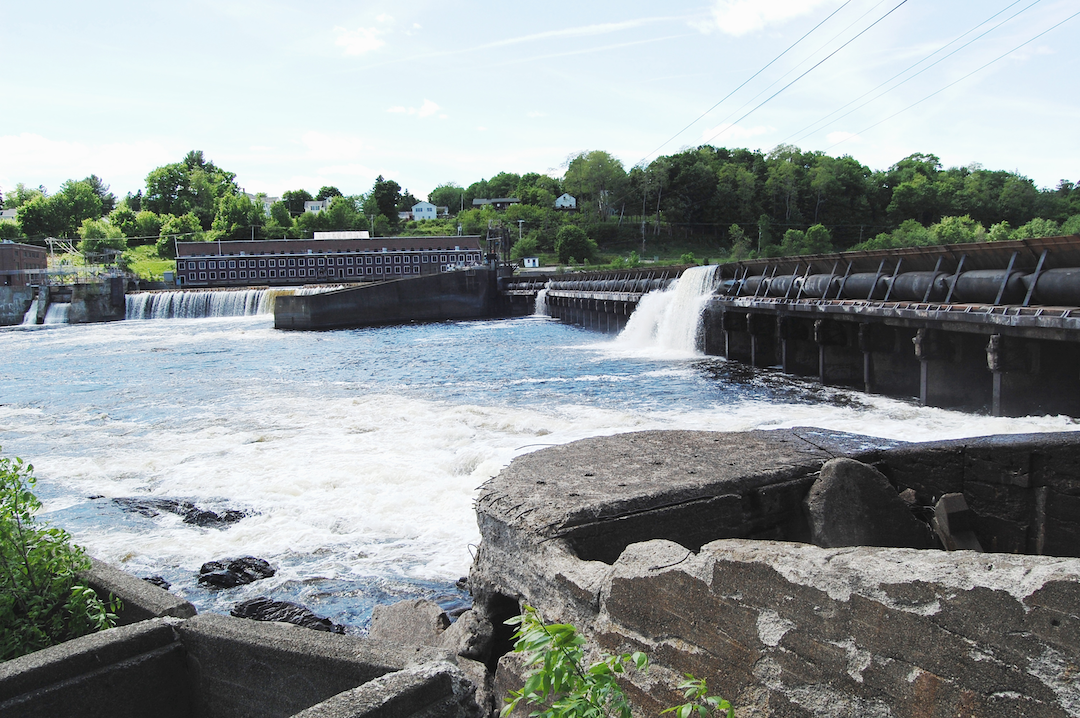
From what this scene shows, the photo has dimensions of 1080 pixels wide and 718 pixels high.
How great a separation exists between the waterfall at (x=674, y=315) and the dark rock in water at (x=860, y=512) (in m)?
23.8

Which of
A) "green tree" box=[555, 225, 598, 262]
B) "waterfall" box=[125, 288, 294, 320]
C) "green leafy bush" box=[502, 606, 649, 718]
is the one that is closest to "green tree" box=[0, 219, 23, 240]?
"waterfall" box=[125, 288, 294, 320]

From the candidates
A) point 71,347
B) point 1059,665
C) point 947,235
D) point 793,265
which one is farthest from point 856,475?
point 947,235

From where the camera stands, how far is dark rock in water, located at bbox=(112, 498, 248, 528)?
32.7 ft

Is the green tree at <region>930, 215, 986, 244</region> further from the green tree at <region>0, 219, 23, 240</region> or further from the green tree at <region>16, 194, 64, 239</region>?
the green tree at <region>16, 194, 64, 239</region>

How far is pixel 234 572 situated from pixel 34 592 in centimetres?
433

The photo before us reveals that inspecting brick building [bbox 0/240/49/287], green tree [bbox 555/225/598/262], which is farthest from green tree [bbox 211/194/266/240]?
green tree [bbox 555/225/598/262]

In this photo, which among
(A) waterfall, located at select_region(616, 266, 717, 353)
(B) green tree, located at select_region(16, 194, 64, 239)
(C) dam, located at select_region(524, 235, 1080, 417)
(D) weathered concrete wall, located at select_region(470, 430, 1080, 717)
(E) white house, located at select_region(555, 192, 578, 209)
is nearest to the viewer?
(D) weathered concrete wall, located at select_region(470, 430, 1080, 717)

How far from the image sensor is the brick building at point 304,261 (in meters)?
97.7

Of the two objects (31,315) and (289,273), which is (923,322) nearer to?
(31,315)

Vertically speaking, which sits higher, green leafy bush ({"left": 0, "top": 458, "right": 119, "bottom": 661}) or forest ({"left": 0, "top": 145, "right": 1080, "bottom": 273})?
forest ({"left": 0, "top": 145, "right": 1080, "bottom": 273})

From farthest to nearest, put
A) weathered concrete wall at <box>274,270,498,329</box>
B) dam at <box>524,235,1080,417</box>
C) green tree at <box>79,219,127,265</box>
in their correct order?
green tree at <box>79,219,127,265</box> < weathered concrete wall at <box>274,270,498,329</box> < dam at <box>524,235,1080,417</box>

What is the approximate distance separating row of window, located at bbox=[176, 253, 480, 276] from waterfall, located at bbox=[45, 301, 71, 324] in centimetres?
3577

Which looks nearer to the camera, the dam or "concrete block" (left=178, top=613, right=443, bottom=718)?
"concrete block" (left=178, top=613, right=443, bottom=718)

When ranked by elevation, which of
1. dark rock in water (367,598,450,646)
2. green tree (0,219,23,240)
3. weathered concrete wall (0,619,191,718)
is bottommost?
dark rock in water (367,598,450,646)
